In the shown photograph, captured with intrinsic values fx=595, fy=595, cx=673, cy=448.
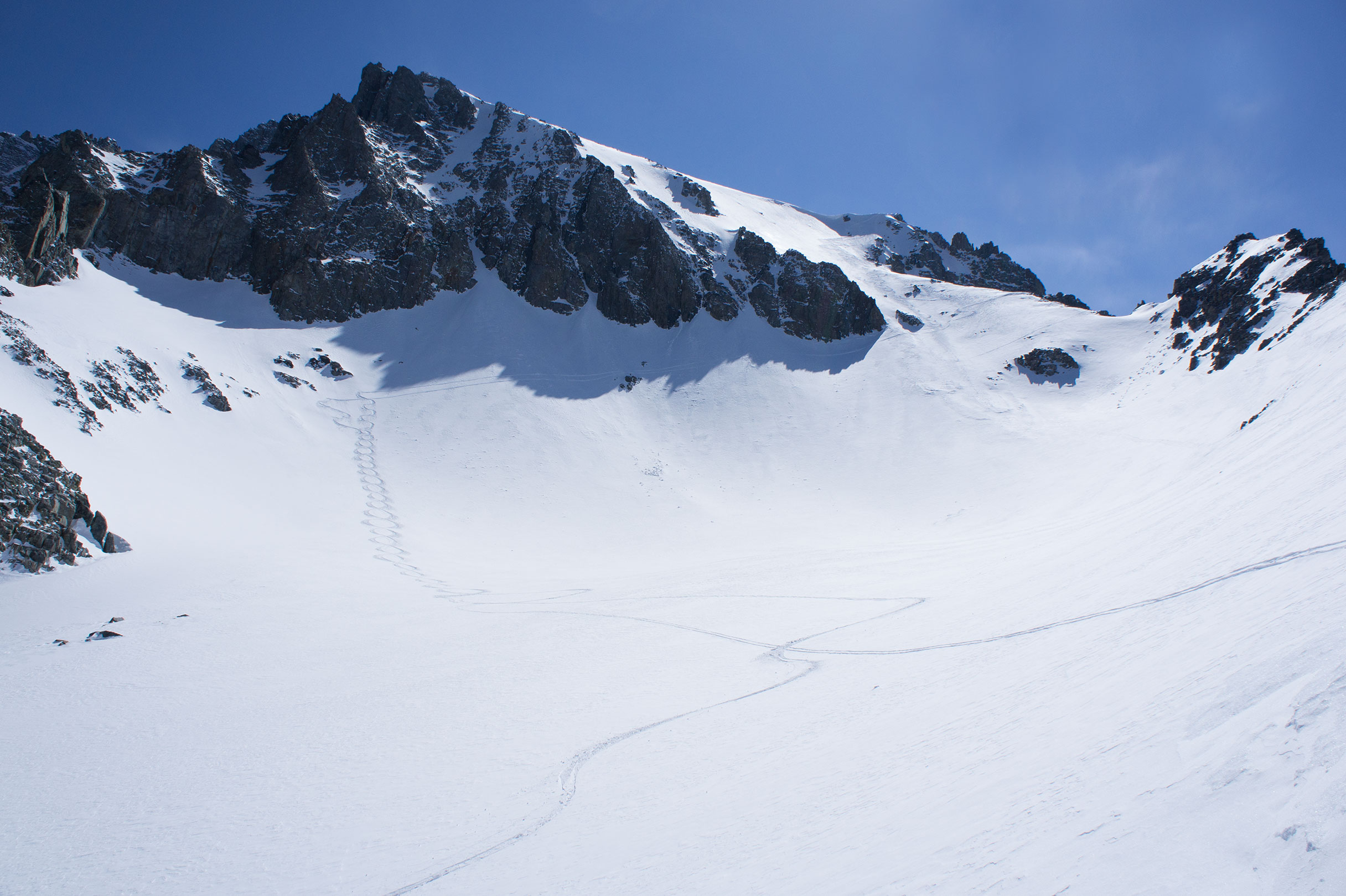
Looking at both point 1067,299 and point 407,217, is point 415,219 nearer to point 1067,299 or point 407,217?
point 407,217

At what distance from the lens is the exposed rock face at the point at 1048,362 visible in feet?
156

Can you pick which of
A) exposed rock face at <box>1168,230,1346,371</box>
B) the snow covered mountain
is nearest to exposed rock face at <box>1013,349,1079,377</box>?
the snow covered mountain

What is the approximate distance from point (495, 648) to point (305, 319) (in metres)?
46.5

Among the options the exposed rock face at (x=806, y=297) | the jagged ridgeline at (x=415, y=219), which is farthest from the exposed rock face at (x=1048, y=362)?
the jagged ridgeline at (x=415, y=219)

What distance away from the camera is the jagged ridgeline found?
47.8 meters

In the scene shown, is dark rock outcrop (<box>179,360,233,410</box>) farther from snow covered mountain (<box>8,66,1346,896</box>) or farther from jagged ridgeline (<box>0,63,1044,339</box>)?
jagged ridgeline (<box>0,63,1044,339</box>)

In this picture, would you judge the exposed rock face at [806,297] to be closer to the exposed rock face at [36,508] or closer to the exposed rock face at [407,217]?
the exposed rock face at [407,217]

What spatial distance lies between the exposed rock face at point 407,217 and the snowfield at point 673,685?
21832mm

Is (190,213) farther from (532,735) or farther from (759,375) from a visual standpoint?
(532,735)

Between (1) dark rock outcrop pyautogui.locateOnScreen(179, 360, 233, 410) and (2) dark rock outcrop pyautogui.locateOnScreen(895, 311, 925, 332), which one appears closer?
(1) dark rock outcrop pyautogui.locateOnScreen(179, 360, 233, 410)

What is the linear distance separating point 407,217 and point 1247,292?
68018 millimetres

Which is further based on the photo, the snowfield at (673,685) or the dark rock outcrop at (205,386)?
the dark rock outcrop at (205,386)

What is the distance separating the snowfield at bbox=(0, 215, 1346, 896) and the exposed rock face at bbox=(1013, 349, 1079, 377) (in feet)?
57.0

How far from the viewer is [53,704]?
8.15m
